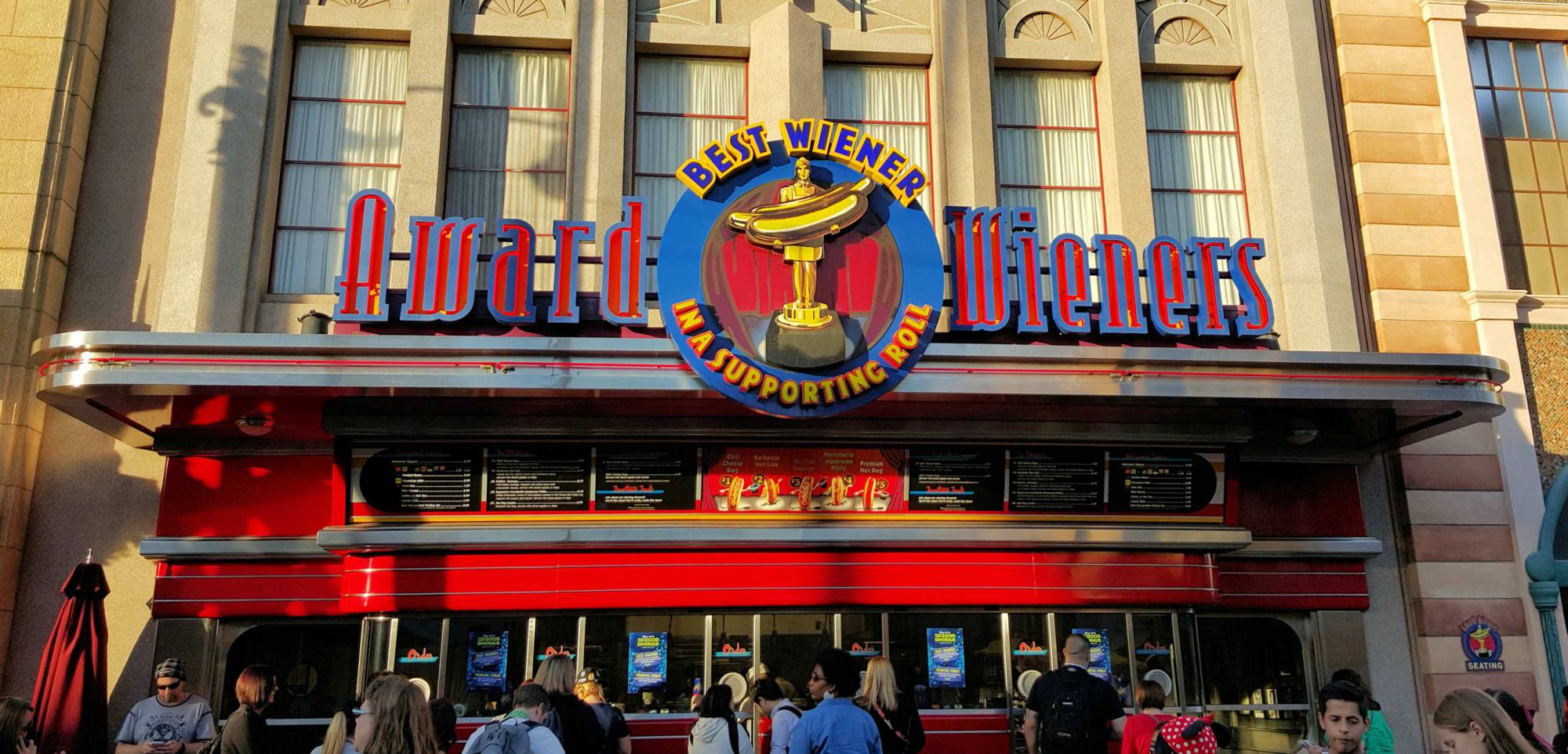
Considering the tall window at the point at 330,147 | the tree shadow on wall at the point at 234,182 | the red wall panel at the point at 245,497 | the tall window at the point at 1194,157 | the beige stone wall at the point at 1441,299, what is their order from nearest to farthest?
1. the red wall panel at the point at 245,497
2. the tree shadow on wall at the point at 234,182
3. the beige stone wall at the point at 1441,299
4. the tall window at the point at 330,147
5. the tall window at the point at 1194,157

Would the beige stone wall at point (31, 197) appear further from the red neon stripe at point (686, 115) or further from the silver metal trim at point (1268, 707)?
the silver metal trim at point (1268, 707)

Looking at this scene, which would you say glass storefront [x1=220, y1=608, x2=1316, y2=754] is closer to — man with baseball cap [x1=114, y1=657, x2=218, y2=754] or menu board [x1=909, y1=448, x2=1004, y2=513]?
menu board [x1=909, y1=448, x2=1004, y2=513]

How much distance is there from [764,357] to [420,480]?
3.72 metres

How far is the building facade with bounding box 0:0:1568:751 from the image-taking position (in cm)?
1117

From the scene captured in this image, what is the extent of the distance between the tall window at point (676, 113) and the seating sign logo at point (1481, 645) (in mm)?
10147

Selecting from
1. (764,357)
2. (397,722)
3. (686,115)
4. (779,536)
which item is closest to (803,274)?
(764,357)

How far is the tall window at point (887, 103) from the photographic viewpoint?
14297 mm

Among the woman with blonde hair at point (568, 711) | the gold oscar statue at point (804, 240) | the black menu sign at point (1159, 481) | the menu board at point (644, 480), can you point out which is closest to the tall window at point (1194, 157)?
the black menu sign at point (1159, 481)

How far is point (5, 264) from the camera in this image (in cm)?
1198

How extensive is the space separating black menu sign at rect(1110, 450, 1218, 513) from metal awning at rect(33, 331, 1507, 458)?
11.9 inches

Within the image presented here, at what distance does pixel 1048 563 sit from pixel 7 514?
1058 centimetres

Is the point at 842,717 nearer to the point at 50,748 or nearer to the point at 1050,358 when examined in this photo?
the point at 1050,358

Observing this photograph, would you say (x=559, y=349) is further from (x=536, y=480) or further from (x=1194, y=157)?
(x=1194, y=157)

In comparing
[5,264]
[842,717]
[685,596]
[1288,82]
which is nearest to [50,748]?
[5,264]
